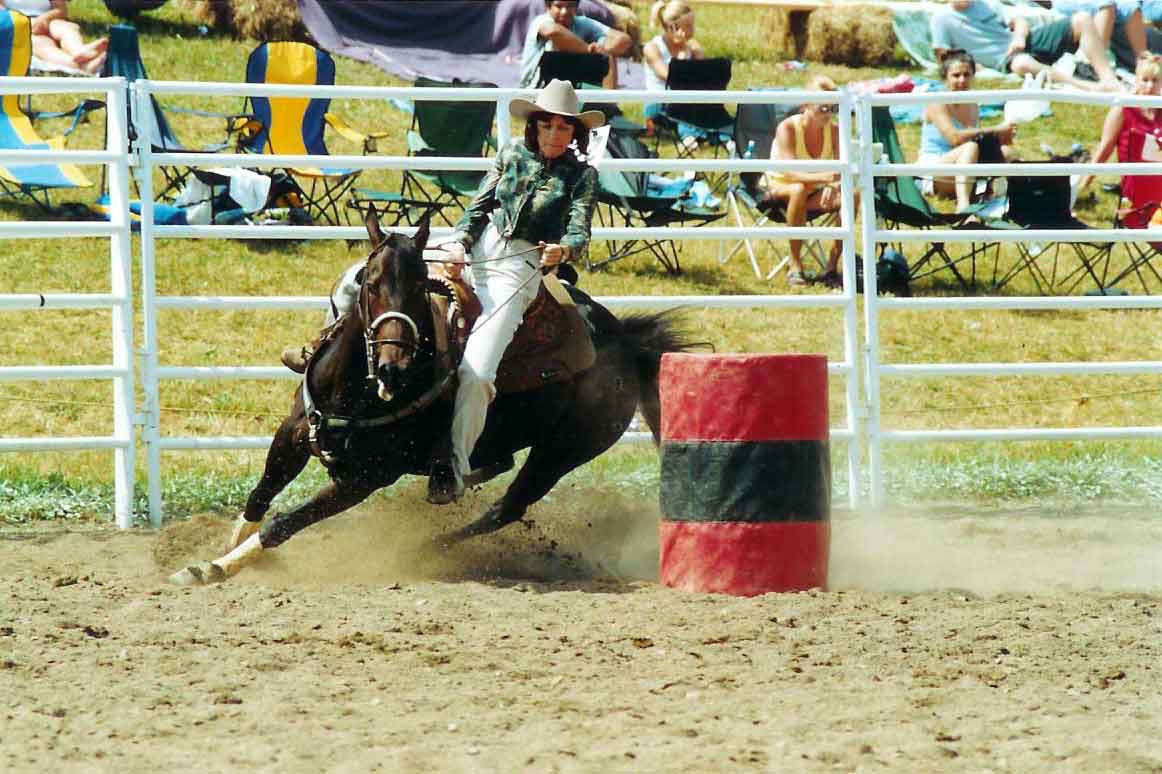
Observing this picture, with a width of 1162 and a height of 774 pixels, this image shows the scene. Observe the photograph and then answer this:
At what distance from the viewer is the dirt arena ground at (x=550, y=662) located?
4.41 metres

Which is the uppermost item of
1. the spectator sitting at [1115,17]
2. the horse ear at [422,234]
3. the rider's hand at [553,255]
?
the spectator sitting at [1115,17]

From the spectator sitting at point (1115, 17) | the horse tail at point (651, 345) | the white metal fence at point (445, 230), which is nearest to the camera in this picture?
the horse tail at point (651, 345)

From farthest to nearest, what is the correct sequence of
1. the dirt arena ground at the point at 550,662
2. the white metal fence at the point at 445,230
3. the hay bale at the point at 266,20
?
the hay bale at the point at 266,20 < the white metal fence at the point at 445,230 < the dirt arena ground at the point at 550,662

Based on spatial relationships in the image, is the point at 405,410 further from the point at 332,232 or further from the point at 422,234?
the point at 332,232

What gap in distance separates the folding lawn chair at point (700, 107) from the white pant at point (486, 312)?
26.1 ft

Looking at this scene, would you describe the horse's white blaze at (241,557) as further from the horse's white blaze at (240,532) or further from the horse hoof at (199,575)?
the horse's white blaze at (240,532)

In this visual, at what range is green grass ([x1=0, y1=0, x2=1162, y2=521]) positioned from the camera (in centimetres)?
941

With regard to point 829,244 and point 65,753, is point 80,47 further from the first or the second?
point 65,753

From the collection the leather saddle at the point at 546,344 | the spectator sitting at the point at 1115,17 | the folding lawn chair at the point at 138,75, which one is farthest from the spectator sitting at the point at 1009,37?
the leather saddle at the point at 546,344

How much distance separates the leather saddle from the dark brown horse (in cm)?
12

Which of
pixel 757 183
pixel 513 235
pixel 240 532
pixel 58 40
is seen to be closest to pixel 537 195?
pixel 513 235

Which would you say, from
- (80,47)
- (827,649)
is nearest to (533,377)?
(827,649)

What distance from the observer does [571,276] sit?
7707 mm

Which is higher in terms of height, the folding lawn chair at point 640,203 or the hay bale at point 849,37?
the hay bale at point 849,37
